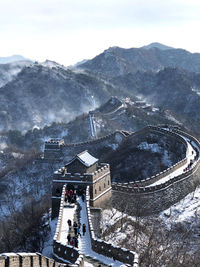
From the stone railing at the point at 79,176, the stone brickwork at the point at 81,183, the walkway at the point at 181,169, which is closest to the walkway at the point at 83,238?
the stone brickwork at the point at 81,183

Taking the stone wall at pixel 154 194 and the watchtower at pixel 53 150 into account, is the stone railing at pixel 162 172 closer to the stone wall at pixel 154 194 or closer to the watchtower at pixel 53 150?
the stone wall at pixel 154 194

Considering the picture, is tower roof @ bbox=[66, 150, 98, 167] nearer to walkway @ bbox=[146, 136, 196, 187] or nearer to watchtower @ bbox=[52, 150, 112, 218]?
watchtower @ bbox=[52, 150, 112, 218]

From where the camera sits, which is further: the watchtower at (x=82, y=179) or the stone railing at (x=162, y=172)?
the stone railing at (x=162, y=172)

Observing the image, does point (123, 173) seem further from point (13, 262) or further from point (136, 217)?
point (13, 262)

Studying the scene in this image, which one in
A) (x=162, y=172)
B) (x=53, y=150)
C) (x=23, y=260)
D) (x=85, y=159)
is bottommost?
(x=53, y=150)

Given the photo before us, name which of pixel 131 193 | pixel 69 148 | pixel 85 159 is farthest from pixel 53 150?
pixel 85 159

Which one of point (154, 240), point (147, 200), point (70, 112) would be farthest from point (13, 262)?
point (70, 112)

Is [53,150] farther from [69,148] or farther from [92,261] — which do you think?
[92,261]
